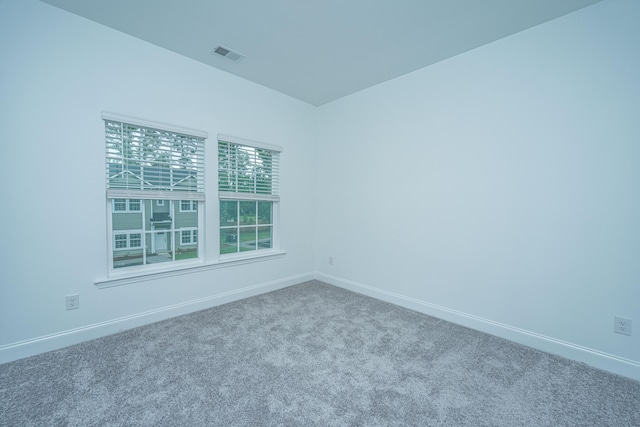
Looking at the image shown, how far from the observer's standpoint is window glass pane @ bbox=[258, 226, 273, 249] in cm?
376

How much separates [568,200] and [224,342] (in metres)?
3.14

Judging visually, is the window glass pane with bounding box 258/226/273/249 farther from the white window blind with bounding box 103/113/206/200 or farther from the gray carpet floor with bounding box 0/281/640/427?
the gray carpet floor with bounding box 0/281/640/427

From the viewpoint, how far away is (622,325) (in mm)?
1969

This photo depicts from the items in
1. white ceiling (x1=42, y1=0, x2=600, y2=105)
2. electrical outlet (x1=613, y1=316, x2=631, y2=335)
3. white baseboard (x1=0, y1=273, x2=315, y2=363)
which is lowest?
white baseboard (x1=0, y1=273, x2=315, y2=363)

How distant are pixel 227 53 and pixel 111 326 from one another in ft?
9.44

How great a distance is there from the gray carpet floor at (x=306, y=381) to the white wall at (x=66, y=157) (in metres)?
0.26

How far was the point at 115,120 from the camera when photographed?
2.40 meters

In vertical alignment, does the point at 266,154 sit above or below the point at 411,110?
below

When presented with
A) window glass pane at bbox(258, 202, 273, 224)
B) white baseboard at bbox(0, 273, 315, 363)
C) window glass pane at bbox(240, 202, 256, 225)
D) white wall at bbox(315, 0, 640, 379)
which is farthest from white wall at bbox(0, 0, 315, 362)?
white wall at bbox(315, 0, 640, 379)

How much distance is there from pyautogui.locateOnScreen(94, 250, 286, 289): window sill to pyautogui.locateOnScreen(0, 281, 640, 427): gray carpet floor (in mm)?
476

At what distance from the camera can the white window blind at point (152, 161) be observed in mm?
2463

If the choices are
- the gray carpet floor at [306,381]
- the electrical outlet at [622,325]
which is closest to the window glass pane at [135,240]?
the gray carpet floor at [306,381]

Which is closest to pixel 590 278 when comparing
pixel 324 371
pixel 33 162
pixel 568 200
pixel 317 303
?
pixel 568 200

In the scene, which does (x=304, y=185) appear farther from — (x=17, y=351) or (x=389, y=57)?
(x=17, y=351)
